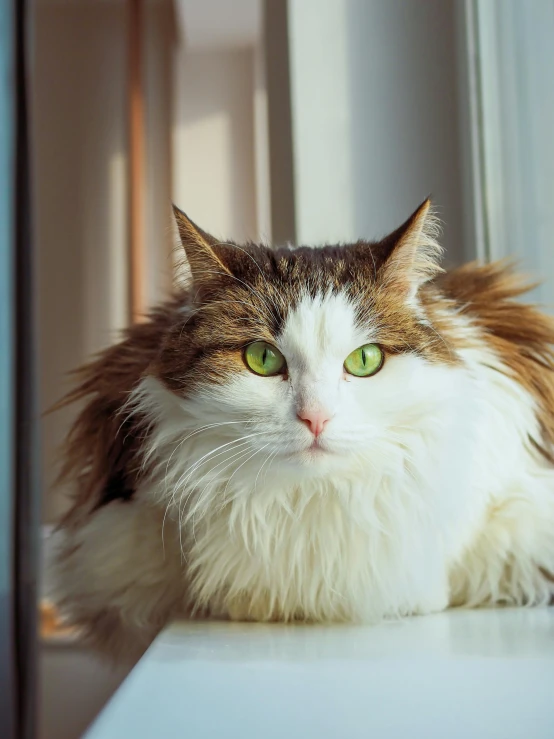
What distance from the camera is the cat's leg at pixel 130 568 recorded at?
2.81 feet

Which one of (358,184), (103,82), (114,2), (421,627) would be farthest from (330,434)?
(114,2)

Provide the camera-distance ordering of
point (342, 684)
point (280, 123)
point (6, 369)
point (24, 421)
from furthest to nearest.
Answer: point (24, 421), point (280, 123), point (6, 369), point (342, 684)

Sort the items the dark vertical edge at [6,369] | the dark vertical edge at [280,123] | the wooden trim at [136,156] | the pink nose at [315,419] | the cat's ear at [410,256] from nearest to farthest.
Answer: the pink nose at [315,419] → the cat's ear at [410,256] → the dark vertical edge at [6,369] → the dark vertical edge at [280,123] → the wooden trim at [136,156]

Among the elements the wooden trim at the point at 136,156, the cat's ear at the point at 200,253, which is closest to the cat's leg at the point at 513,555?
the cat's ear at the point at 200,253

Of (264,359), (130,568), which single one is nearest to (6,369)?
(130,568)

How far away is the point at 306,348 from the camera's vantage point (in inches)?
28.7

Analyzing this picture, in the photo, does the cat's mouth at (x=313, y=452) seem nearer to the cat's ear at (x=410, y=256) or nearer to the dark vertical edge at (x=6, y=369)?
the cat's ear at (x=410, y=256)

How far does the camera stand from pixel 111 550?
2.83 feet

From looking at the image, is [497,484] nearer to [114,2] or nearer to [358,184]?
[358,184]

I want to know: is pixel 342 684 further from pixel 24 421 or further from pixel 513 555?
pixel 24 421

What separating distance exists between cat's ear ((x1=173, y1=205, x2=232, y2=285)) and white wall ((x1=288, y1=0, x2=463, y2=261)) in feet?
1.79

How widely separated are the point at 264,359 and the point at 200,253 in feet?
0.50

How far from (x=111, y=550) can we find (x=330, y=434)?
34 centimetres

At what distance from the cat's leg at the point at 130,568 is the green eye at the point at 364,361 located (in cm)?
29
